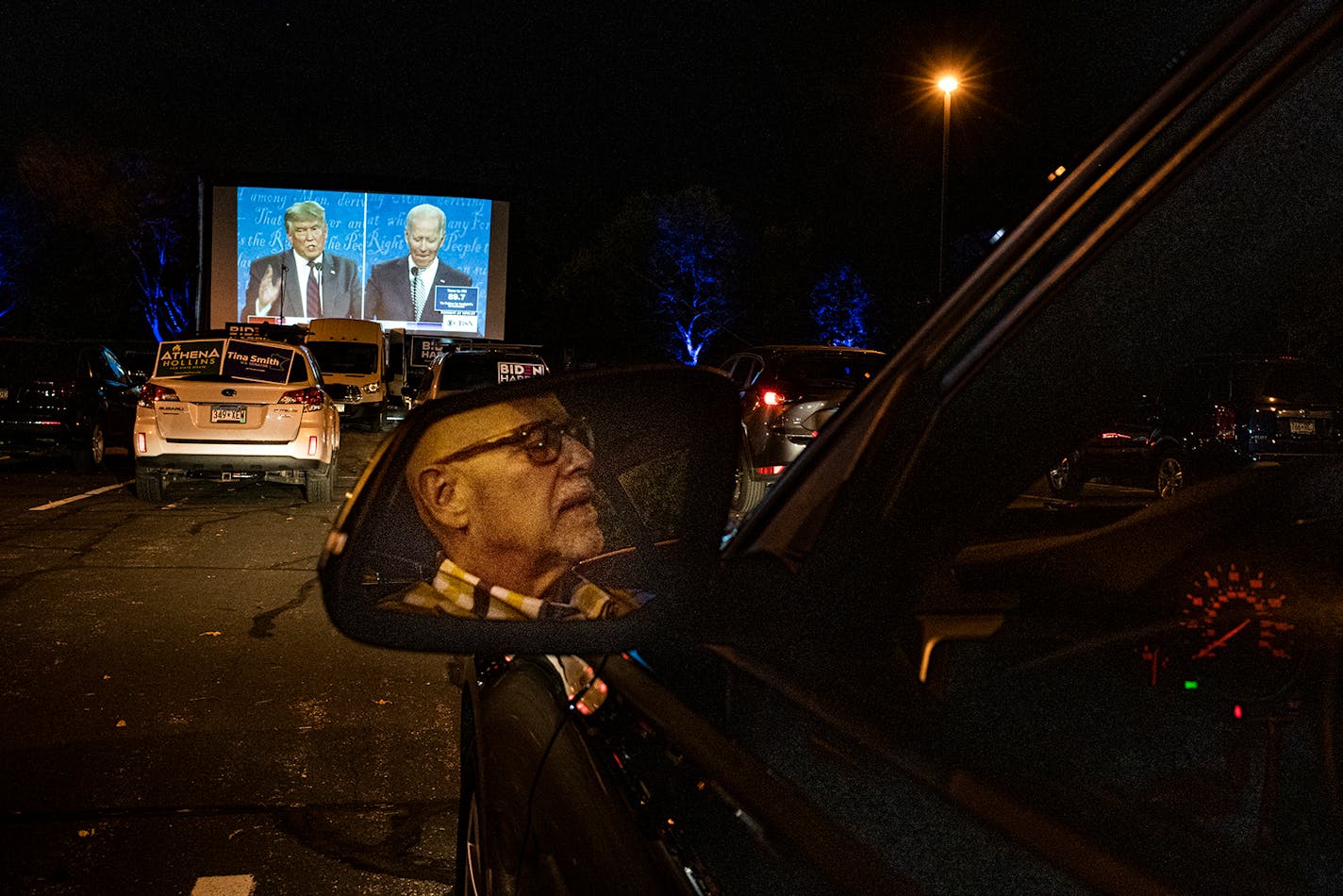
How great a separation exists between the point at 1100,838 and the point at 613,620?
0.73 meters

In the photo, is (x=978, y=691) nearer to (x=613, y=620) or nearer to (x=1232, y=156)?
(x=613, y=620)

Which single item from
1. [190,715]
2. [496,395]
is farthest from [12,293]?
[496,395]

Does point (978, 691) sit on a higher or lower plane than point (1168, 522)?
lower

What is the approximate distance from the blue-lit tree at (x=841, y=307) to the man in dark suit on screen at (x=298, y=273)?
64.1 ft

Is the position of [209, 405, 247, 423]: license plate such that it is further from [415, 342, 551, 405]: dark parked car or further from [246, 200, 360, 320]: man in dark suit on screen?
[246, 200, 360, 320]: man in dark suit on screen

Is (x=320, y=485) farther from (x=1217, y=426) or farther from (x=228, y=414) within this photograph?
(x=1217, y=426)

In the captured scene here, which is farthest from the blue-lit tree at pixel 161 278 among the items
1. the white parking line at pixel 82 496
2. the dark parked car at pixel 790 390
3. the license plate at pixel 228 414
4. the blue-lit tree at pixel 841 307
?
the dark parked car at pixel 790 390

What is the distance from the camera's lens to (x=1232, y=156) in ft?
3.70

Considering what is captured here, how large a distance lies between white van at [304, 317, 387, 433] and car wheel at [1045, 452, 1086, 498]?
1087 inches

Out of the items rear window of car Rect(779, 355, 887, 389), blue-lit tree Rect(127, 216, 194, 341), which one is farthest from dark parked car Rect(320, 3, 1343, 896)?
blue-lit tree Rect(127, 216, 194, 341)

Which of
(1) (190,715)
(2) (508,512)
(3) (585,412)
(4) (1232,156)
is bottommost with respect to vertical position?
(1) (190,715)

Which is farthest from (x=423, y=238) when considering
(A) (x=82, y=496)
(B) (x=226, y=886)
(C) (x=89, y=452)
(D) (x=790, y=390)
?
(B) (x=226, y=886)

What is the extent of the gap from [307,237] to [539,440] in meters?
41.0

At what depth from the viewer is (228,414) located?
41.1ft
